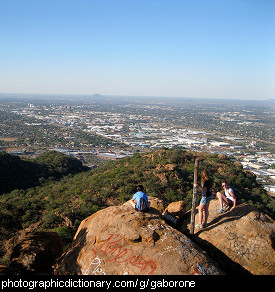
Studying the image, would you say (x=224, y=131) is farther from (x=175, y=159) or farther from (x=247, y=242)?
(x=247, y=242)

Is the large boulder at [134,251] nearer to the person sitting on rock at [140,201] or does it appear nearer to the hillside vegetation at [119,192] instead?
the person sitting on rock at [140,201]

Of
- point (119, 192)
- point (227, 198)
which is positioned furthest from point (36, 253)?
point (119, 192)

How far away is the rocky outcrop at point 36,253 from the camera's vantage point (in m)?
5.76

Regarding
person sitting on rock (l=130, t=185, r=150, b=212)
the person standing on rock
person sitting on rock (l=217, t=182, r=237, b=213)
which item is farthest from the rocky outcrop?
person sitting on rock (l=217, t=182, r=237, b=213)

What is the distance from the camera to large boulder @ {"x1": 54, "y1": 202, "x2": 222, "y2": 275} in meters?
4.97

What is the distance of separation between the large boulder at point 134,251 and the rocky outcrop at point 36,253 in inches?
13.0

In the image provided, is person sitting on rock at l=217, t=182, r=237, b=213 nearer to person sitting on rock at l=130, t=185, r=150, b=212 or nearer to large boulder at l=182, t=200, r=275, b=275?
large boulder at l=182, t=200, r=275, b=275

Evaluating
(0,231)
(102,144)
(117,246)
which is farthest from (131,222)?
(102,144)

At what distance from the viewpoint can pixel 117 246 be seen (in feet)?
18.8

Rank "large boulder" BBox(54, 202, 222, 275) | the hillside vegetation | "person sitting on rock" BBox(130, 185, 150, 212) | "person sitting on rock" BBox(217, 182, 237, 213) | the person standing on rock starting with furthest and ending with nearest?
the hillside vegetation < "person sitting on rock" BBox(217, 182, 237, 213) < "person sitting on rock" BBox(130, 185, 150, 212) < the person standing on rock < "large boulder" BBox(54, 202, 222, 275)

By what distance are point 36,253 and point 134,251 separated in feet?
8.75

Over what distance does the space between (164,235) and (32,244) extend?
3.68 m

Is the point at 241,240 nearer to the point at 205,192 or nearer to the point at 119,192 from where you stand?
the point at 205,192

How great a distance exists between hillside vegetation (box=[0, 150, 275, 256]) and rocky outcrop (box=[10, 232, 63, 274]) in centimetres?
316
